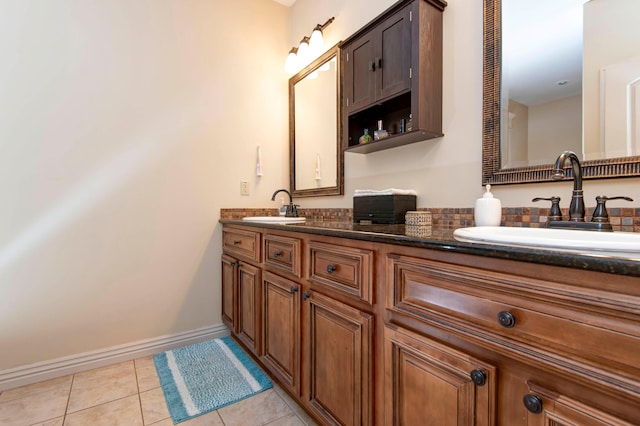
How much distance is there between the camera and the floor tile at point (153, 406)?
55.3 inches

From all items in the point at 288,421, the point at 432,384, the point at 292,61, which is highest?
the point at 292,61

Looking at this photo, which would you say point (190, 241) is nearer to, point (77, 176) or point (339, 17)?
point (77, 176)

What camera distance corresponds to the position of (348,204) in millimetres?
1999

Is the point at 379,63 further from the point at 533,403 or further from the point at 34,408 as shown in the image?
the point at 34,408

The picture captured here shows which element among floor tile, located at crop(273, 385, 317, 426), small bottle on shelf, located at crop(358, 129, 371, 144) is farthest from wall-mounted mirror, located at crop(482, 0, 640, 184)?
floor tile, located at crop(273, 385, 317, 426)

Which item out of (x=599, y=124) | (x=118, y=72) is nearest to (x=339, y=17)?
(x=118, y=72)

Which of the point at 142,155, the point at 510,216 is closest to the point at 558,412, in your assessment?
the point at 510,216

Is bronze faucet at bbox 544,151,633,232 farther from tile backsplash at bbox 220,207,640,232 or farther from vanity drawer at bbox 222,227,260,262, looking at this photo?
vanity drawer at bbox 222,227,260,262

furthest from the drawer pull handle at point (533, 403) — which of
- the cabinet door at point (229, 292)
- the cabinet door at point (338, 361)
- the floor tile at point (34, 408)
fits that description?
the floor tile at point (34, 408)

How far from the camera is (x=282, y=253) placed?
144 cm

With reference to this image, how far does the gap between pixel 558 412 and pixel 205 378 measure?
65.5 inches

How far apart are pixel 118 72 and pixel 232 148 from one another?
815mm

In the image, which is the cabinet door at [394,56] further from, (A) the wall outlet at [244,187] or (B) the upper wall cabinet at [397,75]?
(A) the wall outlet at [244,187]

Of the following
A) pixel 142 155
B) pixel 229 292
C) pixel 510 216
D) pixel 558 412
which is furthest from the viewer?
pixel 229 292
